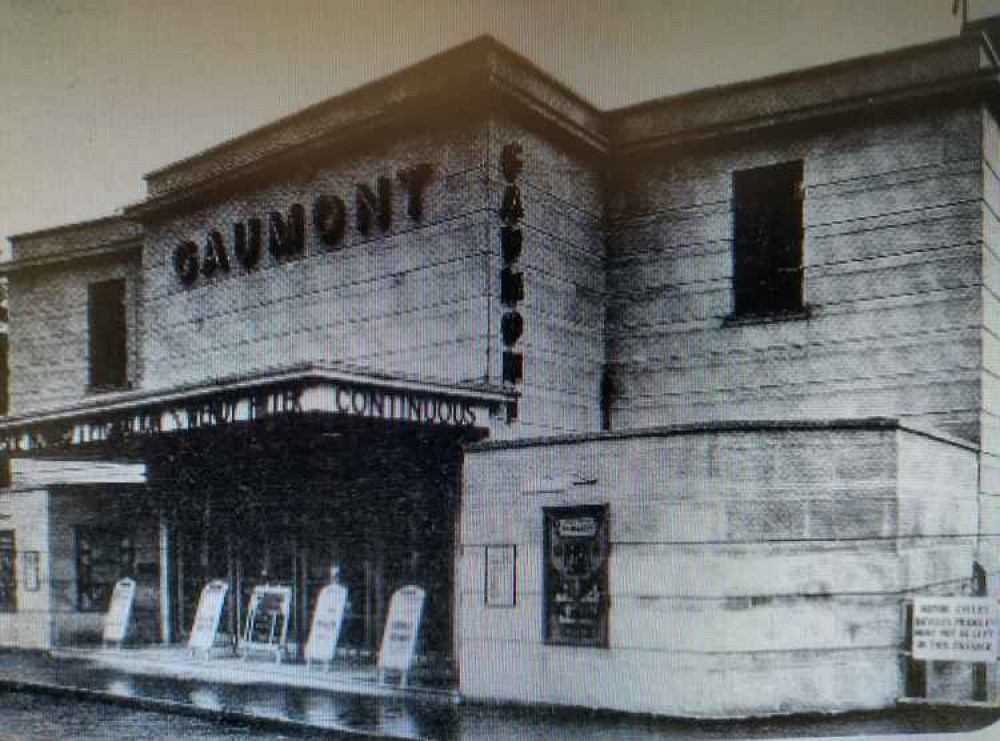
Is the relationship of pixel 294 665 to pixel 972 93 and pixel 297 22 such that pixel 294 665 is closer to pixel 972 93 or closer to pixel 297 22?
pixel 297 22

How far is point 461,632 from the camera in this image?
1355 cm

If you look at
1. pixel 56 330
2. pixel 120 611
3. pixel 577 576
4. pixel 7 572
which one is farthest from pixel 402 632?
pixel 56 330

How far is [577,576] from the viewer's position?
12.7m

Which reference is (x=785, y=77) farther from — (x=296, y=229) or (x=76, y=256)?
(x=76, y=256)

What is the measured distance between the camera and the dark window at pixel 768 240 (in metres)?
15.8

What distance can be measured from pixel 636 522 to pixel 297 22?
6153 millimetres

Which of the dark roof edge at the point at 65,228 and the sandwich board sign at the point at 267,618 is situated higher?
the dark roof edge at the point at 65,228

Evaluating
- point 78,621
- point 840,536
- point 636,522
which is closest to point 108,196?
point 78,621

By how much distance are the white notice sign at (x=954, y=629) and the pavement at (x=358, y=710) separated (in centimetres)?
58

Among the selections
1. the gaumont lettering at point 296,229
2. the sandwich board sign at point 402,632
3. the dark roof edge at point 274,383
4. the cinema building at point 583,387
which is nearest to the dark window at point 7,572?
the cinema building at point 583,387

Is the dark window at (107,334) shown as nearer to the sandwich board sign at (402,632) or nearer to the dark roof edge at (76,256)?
the dark roof edge at (76,256)

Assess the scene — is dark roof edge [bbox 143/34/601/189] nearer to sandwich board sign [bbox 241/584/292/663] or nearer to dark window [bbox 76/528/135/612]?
dark window [bbox 76/528/135/612]

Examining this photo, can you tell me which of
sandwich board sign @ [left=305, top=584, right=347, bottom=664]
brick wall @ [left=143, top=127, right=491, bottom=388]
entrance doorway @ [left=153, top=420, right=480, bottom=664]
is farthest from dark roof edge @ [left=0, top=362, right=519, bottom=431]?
sandwich board sign @ [left=305, top=584, right=347, bottom=664]

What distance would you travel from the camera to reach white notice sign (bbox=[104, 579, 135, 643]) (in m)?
18.7
